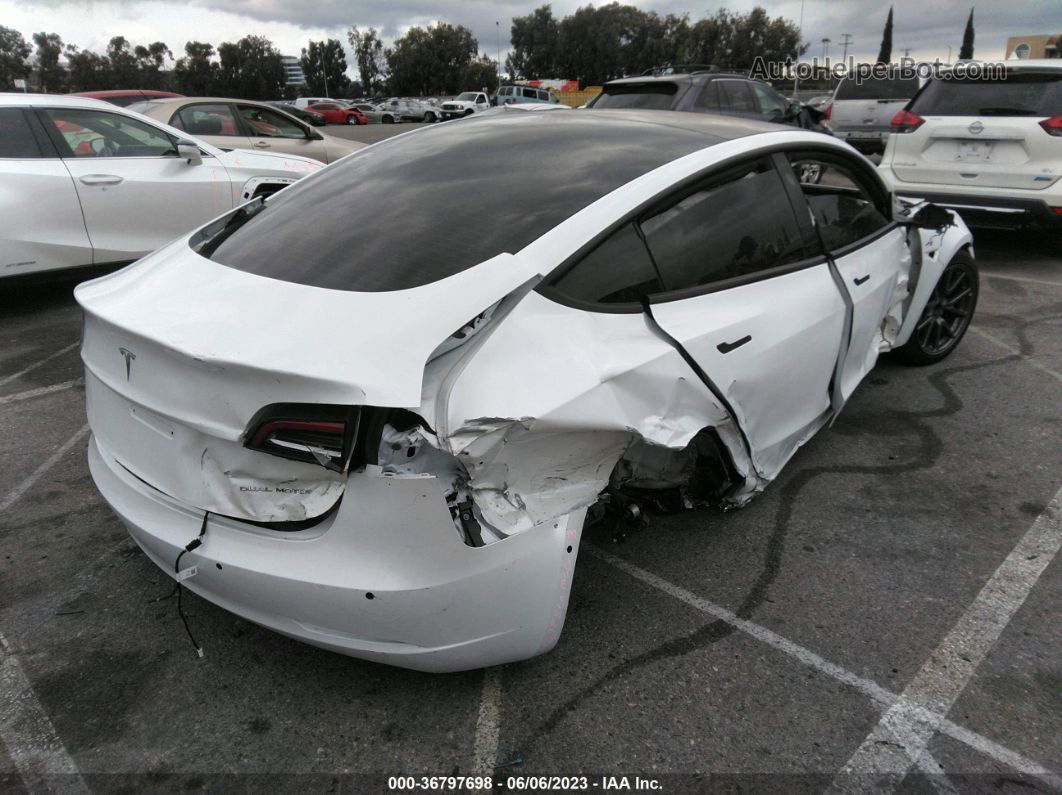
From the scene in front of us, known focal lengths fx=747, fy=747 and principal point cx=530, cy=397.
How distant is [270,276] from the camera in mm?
2324

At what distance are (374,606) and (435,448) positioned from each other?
0.45 m

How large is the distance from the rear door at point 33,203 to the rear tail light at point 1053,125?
8.03 m

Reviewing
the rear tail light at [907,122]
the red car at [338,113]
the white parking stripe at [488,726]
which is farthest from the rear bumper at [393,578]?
the red car at [338,113]

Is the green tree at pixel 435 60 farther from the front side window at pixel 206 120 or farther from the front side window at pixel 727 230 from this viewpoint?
the front side window at pixel 727 230

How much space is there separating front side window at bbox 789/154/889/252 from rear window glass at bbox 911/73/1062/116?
4060mm

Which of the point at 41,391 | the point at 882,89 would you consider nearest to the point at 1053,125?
the point at 41,391

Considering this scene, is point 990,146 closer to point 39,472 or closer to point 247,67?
point 39,472

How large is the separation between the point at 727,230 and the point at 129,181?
516 cm

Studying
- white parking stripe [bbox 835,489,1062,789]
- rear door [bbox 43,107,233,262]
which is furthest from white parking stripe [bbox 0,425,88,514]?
white parking stripe [bbox 835,489,1062,789]

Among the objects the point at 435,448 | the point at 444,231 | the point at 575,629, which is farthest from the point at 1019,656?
the point at 444,231

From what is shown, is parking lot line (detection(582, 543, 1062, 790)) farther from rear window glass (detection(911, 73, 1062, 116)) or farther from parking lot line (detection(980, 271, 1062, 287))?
rear window glass (detection(911, 73, 1062, 116))

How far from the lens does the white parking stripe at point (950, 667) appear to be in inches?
78.6

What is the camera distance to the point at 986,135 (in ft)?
22.4

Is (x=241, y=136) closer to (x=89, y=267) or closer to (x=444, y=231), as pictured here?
(x=89, y=267)
